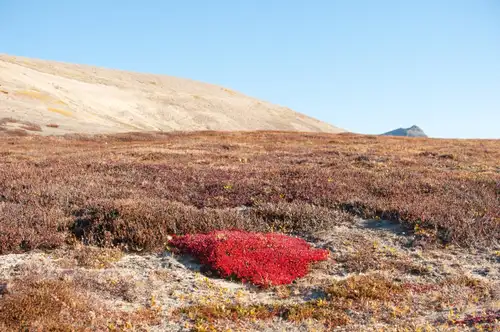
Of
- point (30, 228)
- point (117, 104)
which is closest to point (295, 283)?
point (30, 228)

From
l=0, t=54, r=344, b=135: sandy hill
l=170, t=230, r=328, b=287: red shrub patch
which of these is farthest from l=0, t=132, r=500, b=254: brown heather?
l=0, t=54, r=344, b=135: sandy hill

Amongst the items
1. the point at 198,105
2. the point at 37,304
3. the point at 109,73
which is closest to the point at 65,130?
the point at 37,304

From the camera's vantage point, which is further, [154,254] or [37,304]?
[154,254]

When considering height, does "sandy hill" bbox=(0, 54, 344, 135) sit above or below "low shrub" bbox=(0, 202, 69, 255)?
above

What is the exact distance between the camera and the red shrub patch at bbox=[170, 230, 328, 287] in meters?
8.29

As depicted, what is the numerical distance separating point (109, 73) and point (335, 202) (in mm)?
144488

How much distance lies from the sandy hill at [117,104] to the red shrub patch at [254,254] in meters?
47.0

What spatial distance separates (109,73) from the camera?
14425 cm

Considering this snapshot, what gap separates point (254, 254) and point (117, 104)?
3932 inches

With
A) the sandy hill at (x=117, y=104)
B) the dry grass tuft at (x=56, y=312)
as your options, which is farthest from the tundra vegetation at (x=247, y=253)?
the sandy hill at (x=117, y=104)

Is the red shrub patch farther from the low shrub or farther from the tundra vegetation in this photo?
the low shrub

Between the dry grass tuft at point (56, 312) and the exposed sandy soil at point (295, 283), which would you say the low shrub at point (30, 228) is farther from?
the dry grass tuft at point (56, 312)

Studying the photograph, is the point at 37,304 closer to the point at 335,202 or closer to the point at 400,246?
the point at 400,246

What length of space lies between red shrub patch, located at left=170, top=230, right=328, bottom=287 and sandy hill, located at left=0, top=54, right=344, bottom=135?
46963 mm
